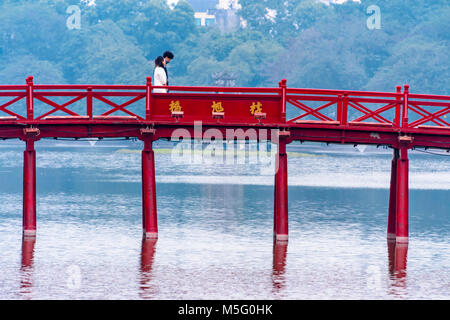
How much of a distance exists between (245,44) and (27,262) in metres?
102

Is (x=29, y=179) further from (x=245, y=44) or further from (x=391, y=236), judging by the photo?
(x=245, y=44)

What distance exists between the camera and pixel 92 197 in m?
53.8

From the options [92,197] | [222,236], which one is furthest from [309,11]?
[222,236]

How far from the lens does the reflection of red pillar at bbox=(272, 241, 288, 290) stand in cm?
2838

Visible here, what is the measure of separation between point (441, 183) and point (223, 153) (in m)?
35.7

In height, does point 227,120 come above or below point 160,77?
below

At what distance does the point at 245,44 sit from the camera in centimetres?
13150

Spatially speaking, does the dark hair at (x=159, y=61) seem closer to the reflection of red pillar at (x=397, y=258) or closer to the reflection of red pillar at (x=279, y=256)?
the reflection of red pillar at (x=279, y=256)

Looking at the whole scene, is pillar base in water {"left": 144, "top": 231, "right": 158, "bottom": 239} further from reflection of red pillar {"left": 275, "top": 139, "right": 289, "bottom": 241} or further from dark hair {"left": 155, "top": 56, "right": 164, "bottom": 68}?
dark hair {"left": 155, "top": 56, "right": 164, "bottom": 68}

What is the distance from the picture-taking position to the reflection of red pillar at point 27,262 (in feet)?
89.2

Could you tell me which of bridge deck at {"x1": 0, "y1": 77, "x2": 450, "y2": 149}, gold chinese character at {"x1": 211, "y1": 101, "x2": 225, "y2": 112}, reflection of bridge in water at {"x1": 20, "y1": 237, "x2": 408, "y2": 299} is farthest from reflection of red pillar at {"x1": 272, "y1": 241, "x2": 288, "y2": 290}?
gold chinese character at {"x1": 211, "y1": 101, "x2": 225, "y2": 112}

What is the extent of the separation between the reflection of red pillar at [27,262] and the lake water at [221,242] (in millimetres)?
29

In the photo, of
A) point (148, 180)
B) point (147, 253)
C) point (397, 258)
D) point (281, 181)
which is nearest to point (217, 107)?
point (281, 181)
